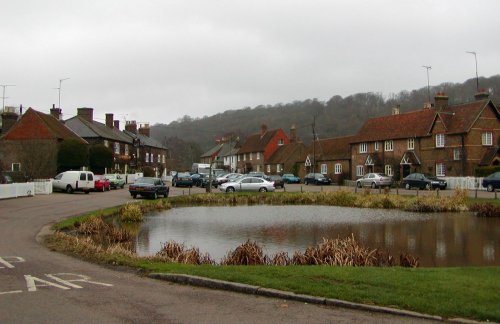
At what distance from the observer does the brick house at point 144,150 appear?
262ft

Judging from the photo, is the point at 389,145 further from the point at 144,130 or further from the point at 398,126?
the point at 144,130

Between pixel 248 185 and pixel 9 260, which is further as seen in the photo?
pixel 248 185

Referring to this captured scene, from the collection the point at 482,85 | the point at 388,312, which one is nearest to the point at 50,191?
the point at 388,312

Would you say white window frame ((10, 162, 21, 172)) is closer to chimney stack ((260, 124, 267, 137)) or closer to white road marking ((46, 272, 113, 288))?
white road marking ((46, 272, 113, 288))

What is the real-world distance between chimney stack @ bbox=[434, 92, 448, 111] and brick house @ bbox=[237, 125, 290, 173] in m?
42.2

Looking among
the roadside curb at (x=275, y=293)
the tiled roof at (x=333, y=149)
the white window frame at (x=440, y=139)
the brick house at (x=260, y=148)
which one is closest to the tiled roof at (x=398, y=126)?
the white window frame at (x=440, y=139)

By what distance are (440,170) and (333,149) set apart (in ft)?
72.9

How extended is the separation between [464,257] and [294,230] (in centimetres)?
841

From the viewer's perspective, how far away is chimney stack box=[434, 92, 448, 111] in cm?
5950

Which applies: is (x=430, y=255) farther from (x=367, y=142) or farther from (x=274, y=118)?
(x=274, y=118)

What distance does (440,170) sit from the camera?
5688 cm

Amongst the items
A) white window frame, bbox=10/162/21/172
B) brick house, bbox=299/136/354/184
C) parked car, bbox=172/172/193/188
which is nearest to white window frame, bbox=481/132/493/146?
brick house, bbox=299/136/354/184

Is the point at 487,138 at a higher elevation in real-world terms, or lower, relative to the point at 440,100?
lower

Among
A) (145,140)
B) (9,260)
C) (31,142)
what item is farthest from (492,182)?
(145,140)
